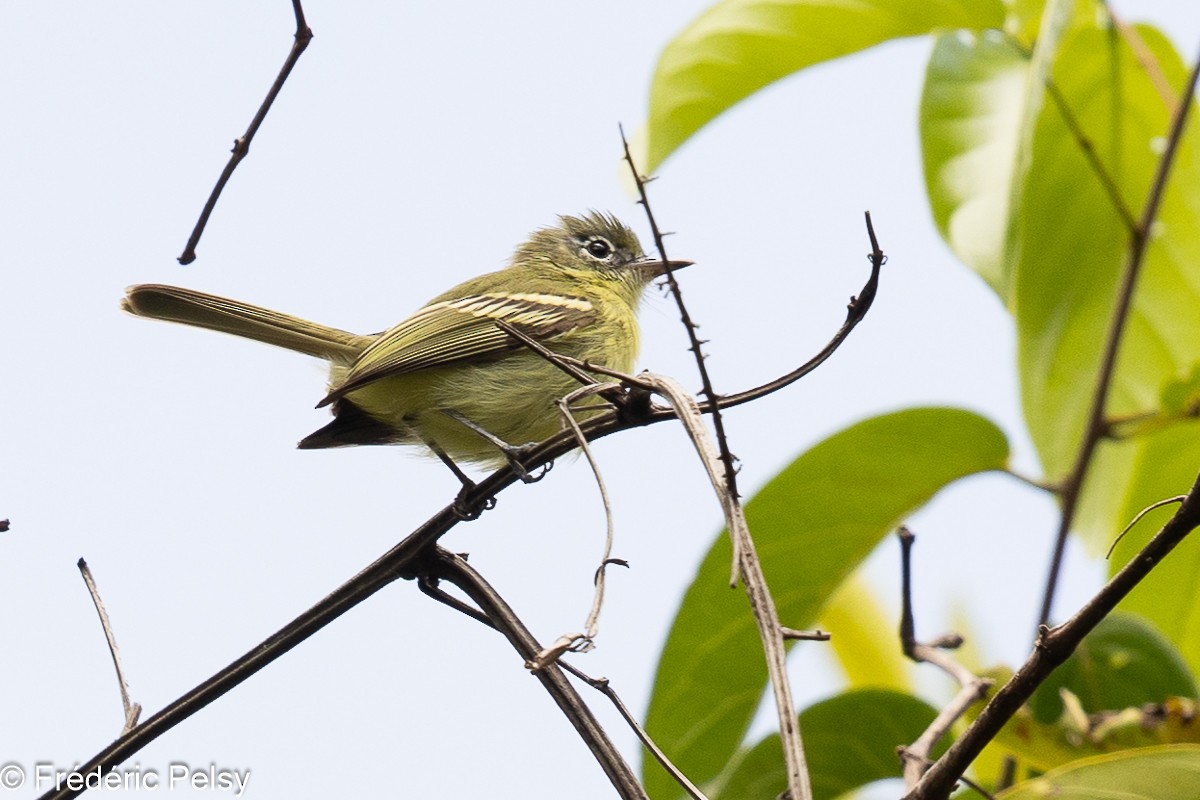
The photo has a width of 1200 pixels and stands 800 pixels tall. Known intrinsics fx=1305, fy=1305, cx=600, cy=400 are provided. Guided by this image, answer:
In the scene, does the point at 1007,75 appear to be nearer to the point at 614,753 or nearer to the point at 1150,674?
the point at 1150,674

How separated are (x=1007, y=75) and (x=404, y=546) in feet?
7.50

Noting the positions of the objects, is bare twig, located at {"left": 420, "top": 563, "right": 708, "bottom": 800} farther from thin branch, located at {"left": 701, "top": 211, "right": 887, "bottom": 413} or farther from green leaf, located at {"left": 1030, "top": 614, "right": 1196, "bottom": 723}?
green leaf, located at {"left": 1030, "top": 614, "right": 1196, "bottom": 723}

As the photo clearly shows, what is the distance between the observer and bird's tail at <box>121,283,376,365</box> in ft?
13.7

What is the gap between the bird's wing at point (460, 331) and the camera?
399 cm

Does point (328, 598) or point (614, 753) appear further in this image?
point (328, 598)

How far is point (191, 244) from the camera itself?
205 cm

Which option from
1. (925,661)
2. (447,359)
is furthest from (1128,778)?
(447,359)

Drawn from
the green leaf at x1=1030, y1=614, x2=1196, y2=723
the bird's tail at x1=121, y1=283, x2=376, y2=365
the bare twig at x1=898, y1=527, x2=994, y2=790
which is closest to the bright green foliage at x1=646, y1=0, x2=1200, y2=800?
the green leaf at x1=1030, y1=614, x2=1196, y2=723

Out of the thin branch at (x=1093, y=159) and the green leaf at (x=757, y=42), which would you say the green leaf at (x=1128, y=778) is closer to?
the thin branch at (x=1093, y=159)

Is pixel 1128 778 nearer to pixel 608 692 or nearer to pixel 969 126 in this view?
pixel 608 692

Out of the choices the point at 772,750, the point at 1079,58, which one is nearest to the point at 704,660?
the point at 772,750

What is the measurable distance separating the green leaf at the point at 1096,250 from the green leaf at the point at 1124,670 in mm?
735

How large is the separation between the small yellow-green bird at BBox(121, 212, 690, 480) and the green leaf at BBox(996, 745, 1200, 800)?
208 centimetres

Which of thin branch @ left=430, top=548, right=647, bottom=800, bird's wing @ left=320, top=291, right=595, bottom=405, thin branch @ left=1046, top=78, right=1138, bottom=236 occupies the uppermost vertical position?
bird's wing @ left=320, top=291, right=595, bottom=405
